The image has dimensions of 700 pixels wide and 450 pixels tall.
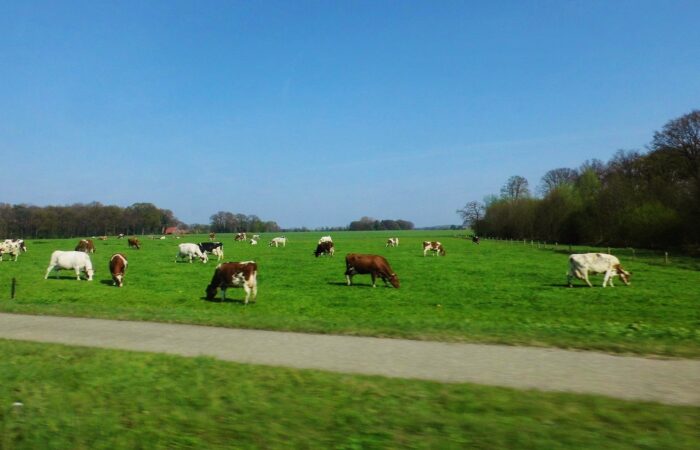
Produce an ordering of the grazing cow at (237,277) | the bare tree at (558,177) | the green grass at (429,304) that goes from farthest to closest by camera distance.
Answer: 1. the bare tree at (558,177)
2. the grazing cow at (237,277)
3. the green grass at (429,304)

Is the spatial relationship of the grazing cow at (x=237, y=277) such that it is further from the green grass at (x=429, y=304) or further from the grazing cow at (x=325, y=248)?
the grazing cow at (x=325, y=248)

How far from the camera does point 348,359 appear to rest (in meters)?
7.45

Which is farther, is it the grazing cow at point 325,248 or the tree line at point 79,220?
the tree line at point 79,220

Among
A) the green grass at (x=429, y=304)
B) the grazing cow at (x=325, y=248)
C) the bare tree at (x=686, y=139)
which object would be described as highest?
the bare tree at (x=686, y=139)

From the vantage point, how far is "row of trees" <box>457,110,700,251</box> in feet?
180

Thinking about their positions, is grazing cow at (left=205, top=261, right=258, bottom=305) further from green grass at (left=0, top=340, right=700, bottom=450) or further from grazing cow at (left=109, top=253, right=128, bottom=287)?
green grass at (left=0, top=340, right=700, bottom=450)

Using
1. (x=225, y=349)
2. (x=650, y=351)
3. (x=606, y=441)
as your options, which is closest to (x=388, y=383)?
(x=606, y=441)

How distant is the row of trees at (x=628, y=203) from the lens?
180 ft

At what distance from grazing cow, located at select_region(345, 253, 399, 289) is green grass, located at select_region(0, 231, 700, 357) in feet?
2.39

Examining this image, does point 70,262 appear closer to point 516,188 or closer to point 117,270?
point 117,270

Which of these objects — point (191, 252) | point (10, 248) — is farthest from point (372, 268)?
point (10, 248)

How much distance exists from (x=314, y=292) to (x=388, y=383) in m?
16.7

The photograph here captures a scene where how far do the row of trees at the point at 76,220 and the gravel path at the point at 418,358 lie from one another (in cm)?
13170

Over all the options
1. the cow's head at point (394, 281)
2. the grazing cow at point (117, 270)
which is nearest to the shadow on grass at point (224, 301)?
the grazing cow at point (117, 270)
